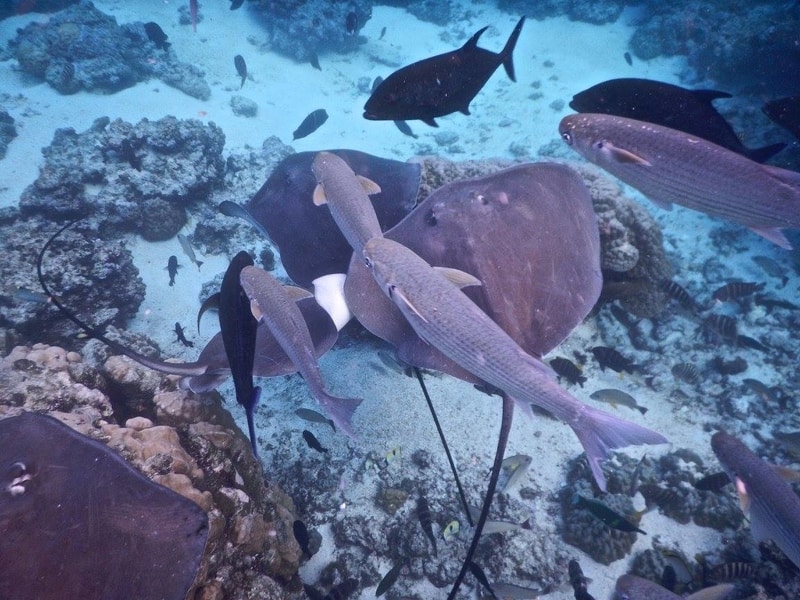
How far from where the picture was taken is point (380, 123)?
15203mm

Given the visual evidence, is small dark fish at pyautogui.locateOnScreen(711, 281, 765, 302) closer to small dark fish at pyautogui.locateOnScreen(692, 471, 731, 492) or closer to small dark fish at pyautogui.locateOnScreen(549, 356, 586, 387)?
small dark fish at pyautogui.locateOnScreen(549, 356, 586, 387)

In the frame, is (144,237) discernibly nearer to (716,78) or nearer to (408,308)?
Result: (408,308)

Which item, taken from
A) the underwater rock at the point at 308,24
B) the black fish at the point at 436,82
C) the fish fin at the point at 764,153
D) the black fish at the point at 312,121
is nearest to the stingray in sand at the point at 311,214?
the black fish at the point at 436,82

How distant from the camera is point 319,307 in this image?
4.14 m

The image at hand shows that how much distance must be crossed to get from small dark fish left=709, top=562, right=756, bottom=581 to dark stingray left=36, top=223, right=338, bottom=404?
15.7ft

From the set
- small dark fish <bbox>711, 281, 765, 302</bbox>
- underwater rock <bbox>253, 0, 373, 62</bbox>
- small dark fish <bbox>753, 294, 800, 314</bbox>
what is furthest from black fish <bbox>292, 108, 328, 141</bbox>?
small dark fish <bbox>753, 294, 800, 314</bbox>

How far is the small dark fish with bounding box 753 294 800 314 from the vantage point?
757cm

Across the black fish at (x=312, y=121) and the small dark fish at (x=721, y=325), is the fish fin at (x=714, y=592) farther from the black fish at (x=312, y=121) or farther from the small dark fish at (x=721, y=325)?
the black fish at (x=312, y=121)

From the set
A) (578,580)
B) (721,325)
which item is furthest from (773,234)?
(721,325)

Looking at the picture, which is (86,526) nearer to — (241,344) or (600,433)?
(241,344)

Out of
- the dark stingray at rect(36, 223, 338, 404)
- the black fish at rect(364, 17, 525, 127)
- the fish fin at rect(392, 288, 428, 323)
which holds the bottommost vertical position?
the dark stingray at rect(36, 223, 338, 404)

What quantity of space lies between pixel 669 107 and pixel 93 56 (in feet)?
61.5

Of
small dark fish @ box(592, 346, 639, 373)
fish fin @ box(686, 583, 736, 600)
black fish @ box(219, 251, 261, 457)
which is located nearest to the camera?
black fish @ box(219, 251, 261, 457)

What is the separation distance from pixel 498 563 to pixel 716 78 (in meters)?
19.8
